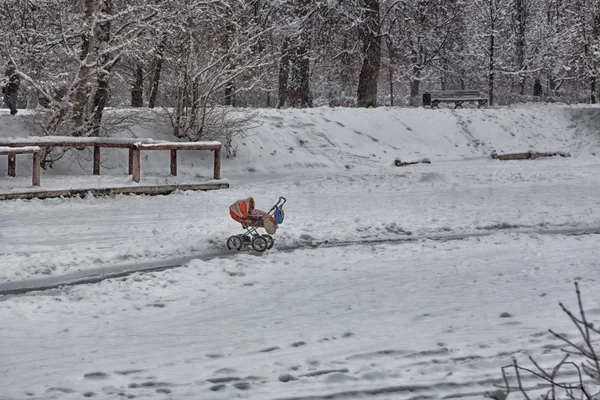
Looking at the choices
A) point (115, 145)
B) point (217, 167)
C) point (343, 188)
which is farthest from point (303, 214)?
point (115, 145)

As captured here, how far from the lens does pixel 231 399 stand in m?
5.60

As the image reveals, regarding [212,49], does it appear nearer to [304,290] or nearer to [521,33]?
[304,290]

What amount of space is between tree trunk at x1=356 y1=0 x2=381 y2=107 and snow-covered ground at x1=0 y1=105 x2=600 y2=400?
8.97 meters

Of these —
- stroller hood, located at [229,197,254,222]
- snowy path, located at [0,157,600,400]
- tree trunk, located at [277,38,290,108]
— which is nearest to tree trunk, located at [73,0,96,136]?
snowy path, located at [0,157,600,400]

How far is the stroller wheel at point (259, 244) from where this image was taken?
10914 mm

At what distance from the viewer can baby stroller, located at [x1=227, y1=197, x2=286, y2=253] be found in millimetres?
10774

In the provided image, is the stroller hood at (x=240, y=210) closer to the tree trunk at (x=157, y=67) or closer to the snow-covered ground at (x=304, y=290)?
the snow-covered ground at (x=304, y=290)

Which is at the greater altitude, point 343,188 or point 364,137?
point 364,137

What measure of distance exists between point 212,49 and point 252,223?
430 inches

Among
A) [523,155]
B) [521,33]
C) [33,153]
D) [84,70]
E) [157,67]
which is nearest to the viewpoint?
[33,153]

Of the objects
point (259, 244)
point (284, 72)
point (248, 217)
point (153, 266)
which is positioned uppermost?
point (284, 72)

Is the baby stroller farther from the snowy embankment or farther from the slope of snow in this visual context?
the slope of snow

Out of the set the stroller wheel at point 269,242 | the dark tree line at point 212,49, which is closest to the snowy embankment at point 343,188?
the stroller wheel at point 269,242

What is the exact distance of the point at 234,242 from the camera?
1105 centimetres
